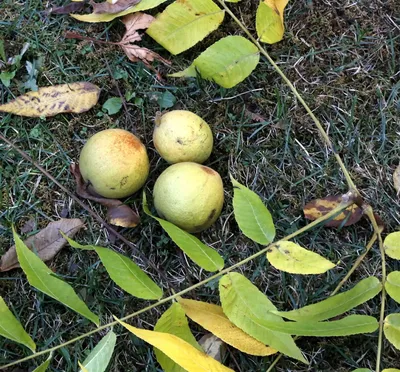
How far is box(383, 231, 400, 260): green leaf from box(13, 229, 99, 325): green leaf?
4.23ft

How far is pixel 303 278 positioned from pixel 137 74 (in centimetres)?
136

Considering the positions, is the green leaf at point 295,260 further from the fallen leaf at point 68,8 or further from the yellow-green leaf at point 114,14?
the fallen leaf at point 68,8

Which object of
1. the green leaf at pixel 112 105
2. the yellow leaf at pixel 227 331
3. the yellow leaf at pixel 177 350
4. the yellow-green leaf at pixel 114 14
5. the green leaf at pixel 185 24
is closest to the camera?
the yellow leaf at pixel 177 350

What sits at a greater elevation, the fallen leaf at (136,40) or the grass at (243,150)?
the fallen leaf at (136,40)

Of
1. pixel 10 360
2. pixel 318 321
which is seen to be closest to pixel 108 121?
pixel 10 360

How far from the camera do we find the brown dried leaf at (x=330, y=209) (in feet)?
8.72

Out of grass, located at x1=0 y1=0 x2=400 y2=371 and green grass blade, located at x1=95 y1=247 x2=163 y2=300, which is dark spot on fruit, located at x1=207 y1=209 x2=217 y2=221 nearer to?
grass, located at x1=0 y1=0 x2=400 y2=371

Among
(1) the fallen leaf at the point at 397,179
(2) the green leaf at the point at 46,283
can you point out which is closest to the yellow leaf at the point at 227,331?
(2) the green leaf at the point at 46,283

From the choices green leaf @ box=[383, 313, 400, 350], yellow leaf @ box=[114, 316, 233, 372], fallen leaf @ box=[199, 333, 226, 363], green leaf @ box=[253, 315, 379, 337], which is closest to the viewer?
yellow leaf @ box=[114, 316, 233, 372]

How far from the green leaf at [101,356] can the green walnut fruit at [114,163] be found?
2.36 ft

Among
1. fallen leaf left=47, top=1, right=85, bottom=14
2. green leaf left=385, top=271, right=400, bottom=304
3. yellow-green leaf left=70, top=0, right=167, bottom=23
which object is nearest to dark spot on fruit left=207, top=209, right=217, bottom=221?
green leaf left=385, top=271, right=400, bottom=304

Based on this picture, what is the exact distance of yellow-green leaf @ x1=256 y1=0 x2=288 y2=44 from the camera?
2607 millimetres

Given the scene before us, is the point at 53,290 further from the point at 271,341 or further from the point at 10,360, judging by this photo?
the point at 271,341

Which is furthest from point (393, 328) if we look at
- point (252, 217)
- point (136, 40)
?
point (136, 40)
